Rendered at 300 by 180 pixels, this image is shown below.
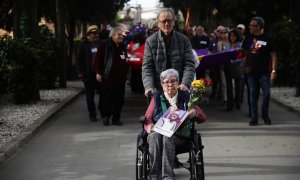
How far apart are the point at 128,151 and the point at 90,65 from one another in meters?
4.05

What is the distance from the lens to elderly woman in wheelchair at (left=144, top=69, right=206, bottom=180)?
265 inches

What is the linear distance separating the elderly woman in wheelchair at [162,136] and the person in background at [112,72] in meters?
5.30

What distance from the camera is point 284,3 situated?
83.1 ft

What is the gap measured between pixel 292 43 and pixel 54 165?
944cm

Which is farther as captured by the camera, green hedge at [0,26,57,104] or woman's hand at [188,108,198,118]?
green hedge at [0,26,57,104]

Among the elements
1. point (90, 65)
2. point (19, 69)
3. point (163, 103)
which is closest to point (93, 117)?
point (90, 65)

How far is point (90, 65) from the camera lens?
1329 cm

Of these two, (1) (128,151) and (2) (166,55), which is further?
(1) (128,151)

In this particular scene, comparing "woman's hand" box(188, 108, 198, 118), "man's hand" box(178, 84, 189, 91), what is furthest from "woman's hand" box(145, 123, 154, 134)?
"man's hand" box(178, 84, 189, 91)

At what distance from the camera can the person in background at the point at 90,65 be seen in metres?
13.3

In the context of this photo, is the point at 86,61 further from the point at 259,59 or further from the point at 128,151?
the point at 128,151

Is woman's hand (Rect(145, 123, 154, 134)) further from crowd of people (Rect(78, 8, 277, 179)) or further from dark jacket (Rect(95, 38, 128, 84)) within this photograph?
dark jacket (Rect(95, 38, 128, 84))

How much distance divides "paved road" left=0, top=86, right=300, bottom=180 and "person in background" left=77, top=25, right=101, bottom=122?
33 cm

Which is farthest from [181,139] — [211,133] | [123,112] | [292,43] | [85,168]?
[292,43]
